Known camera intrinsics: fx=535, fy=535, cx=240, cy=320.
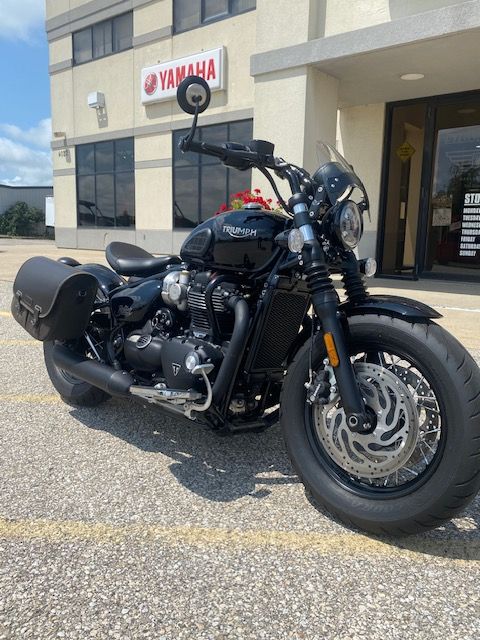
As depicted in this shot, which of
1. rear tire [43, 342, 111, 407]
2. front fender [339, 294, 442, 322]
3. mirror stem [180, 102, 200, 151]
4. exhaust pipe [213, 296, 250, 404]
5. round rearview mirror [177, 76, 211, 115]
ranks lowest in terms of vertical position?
rear tire [43, 342, 111, 407]

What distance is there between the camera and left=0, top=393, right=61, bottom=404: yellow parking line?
400cm

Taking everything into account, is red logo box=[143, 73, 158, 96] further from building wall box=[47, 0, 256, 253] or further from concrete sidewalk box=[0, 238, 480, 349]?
concrete sidewalk box=[0, 238, 480, 349]

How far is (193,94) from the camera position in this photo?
8.02ft

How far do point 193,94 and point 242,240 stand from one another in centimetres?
71

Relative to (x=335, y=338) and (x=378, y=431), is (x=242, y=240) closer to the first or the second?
(x=335, y=338)

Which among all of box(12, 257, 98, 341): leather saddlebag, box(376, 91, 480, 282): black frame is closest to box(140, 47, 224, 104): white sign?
box(376, 91, 480, 282): black frame

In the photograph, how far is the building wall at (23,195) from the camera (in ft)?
141

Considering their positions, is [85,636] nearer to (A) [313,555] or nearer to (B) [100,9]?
(A) [313,555]

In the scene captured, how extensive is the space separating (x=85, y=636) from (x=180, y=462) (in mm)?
1315

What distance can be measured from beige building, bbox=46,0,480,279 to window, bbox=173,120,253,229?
0.05m

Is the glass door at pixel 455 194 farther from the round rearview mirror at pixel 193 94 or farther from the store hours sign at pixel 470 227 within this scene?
the round rearview mirror at pixel 193 94

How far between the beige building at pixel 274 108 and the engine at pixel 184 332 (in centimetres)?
339

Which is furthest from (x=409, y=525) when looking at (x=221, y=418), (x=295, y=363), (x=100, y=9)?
(x=100, y=9)

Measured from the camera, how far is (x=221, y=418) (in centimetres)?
272
